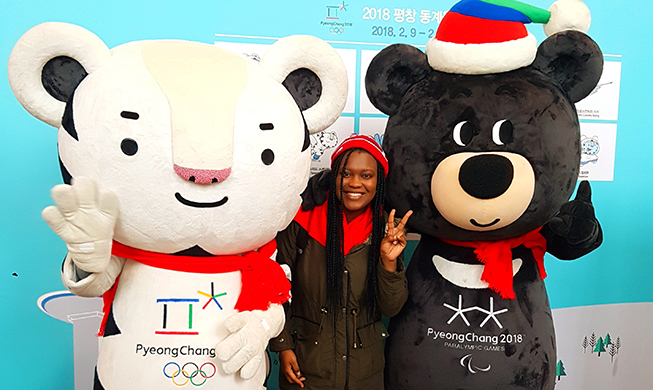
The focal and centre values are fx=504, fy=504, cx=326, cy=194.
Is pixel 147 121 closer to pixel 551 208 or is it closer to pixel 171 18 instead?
pixel 171 18

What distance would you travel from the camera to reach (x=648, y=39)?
2229 mm

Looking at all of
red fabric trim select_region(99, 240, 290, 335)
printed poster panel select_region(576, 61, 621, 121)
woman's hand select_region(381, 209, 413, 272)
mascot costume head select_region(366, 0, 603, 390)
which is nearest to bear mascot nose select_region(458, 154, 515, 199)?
mascot costume head select_region(366, 0, 603, 390)

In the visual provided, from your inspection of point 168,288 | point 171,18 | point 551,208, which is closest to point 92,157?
point 168,288

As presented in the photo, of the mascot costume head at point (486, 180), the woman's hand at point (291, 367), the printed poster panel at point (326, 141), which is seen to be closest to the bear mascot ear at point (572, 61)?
the mascot costume head at point (486, 180)

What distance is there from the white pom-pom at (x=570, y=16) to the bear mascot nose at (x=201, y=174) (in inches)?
44.1

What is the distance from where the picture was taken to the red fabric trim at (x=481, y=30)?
144 centimetres

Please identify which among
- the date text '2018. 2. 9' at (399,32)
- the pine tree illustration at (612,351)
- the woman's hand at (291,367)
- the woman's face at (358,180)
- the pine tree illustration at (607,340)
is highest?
the date text '2018. 2. 9' at (399,32)

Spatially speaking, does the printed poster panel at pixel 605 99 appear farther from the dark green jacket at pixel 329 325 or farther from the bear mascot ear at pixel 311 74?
the bear mascot ear at pixel 311 74

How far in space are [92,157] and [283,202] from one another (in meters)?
0.44

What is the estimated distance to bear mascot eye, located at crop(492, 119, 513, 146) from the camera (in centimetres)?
141

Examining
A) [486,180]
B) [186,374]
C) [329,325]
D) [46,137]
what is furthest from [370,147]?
[46,137]

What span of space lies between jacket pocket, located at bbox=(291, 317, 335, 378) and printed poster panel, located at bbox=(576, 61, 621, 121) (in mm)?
1503

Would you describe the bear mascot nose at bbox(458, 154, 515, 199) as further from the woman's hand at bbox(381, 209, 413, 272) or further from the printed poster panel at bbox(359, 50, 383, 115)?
the printed poster panel at bbox(359, 50, 383, 115)

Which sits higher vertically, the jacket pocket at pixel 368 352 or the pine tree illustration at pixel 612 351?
the jacket pocket at pixel 368 352
